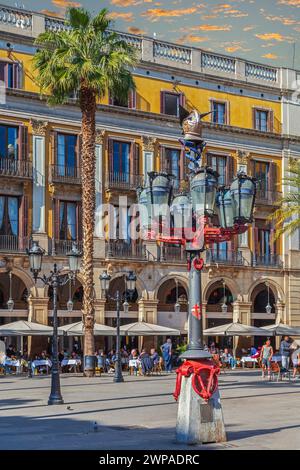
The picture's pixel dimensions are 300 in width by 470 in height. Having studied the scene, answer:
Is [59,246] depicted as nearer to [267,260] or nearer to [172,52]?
[172,52]

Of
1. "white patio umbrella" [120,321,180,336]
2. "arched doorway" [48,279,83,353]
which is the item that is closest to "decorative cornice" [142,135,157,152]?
"arched doorway" [48,279,83,353]

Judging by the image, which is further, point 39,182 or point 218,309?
point 218,309

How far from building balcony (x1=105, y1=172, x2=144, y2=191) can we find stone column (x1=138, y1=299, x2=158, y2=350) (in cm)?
604

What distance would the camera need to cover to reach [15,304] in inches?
1718

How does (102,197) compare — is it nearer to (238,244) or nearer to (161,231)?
(238,244)

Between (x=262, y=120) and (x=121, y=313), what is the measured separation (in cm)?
1502

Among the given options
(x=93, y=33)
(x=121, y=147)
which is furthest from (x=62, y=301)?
(x=93, y=33)

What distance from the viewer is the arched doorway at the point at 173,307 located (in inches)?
1889

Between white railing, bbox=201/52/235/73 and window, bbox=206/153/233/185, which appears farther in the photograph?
white railing, bbox=201/52/235/73

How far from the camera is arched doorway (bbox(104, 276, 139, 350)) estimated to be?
151 feet

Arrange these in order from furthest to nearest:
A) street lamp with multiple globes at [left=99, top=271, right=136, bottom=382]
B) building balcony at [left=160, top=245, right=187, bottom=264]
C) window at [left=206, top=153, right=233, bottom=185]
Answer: window at [left=206, top=153, right=233, bottom=185] → building balcony at [left=160, top=245, right=187, bottom=264] → street lamp with multiple globes at [left=99, top=271, right=136, bottom=382]

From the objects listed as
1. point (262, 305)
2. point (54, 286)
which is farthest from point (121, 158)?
point (54, 286)

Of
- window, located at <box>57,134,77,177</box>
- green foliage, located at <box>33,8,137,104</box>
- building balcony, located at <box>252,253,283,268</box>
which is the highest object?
green foliage, located at <box>33,8,137,104</box>

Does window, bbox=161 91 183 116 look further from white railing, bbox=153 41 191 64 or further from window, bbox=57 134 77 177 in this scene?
window, bbox=57 134 77 177
